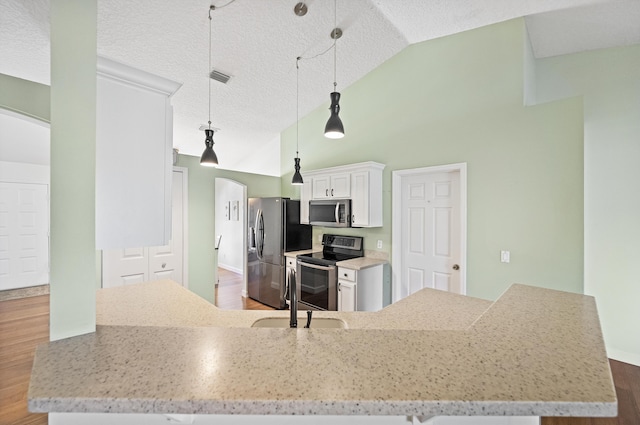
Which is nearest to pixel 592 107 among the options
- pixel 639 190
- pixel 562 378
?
pixel 639 190

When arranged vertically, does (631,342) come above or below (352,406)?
below

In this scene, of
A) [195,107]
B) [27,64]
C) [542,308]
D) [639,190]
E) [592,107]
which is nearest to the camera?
[542,308]

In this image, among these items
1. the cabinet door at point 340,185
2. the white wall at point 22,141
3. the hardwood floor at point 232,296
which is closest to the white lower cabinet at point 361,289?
the cabinet door at point 340,185

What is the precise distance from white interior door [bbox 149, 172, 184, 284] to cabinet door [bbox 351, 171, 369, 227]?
7.31 feet

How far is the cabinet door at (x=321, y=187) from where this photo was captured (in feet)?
12.9

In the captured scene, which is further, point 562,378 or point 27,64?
point 27,64

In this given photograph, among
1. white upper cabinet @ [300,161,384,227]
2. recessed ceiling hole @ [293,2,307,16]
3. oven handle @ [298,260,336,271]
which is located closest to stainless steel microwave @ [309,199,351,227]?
white upper cabinet @ [300,161,384,227]

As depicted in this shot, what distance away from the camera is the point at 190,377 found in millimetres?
655

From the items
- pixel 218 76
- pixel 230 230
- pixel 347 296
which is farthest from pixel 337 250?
pixel 230 230

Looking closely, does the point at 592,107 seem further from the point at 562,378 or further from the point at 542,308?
the point at 562,378

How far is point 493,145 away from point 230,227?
20.2 feet

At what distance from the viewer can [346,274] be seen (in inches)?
129

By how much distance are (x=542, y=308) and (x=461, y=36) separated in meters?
3.06

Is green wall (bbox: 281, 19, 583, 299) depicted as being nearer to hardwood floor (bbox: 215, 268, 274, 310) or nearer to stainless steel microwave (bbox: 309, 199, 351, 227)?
stainless steel microwave (bbox: 309, 199, 351, 227)
